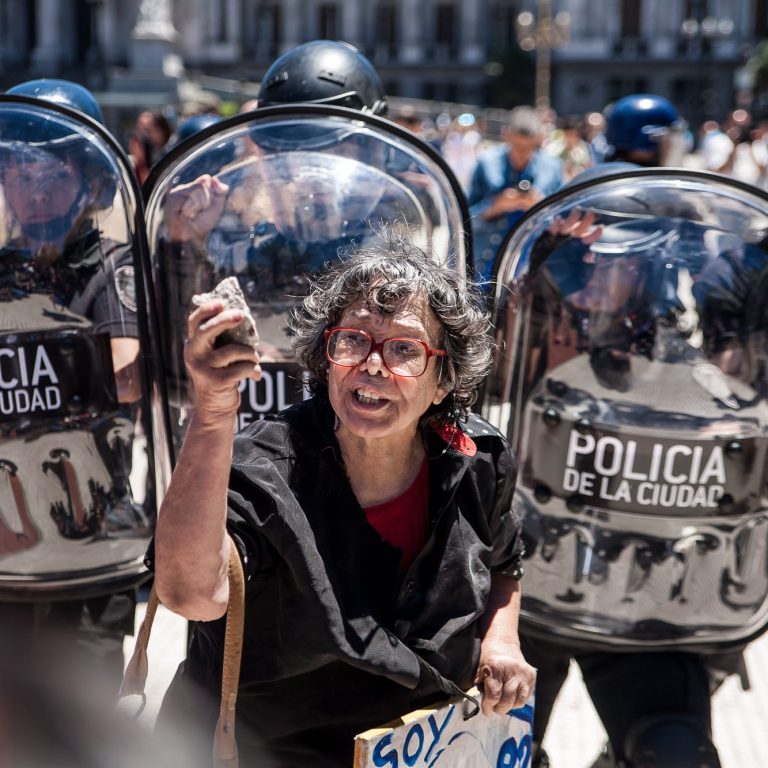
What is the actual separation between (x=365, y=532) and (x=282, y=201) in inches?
42.2

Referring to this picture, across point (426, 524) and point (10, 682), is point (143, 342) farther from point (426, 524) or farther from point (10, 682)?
point (426, 524)

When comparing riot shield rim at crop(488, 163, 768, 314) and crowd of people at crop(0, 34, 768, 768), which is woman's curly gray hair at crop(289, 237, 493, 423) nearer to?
crowd of people at crop(0, 34, 768, 768)

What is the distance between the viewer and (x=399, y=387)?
72.6 inches

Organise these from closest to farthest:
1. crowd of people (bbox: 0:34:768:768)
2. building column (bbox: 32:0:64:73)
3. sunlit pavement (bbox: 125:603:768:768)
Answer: crowd of people (bbox: 0:34:768:768)
sunlit pavement (bbox: 125:603:768:768)
building column (bbox: 32:0:64:73)

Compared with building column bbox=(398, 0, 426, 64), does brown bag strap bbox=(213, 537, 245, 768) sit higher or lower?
lower

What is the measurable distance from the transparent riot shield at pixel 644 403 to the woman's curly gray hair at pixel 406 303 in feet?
1.80

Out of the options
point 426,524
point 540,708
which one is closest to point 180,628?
point 540,708

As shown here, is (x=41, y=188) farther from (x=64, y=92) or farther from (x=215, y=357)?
(x=215, y=357)

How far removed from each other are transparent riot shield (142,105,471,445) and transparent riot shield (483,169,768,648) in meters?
0.30

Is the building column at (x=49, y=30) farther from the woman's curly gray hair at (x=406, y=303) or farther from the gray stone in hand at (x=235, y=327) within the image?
the gray stone in hand at (x=235, y=327)

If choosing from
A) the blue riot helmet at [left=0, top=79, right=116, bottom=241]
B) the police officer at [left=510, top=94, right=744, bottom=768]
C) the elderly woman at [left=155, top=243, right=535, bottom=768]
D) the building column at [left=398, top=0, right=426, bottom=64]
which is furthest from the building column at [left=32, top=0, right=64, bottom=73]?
the elderly woman at [left=155, top=243, right=535, bottom=768]

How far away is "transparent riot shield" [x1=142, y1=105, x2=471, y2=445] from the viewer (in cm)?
264

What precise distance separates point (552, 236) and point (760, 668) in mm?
2283

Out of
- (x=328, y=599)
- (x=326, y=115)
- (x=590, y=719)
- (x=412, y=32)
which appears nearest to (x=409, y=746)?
(x=328, y=599)
